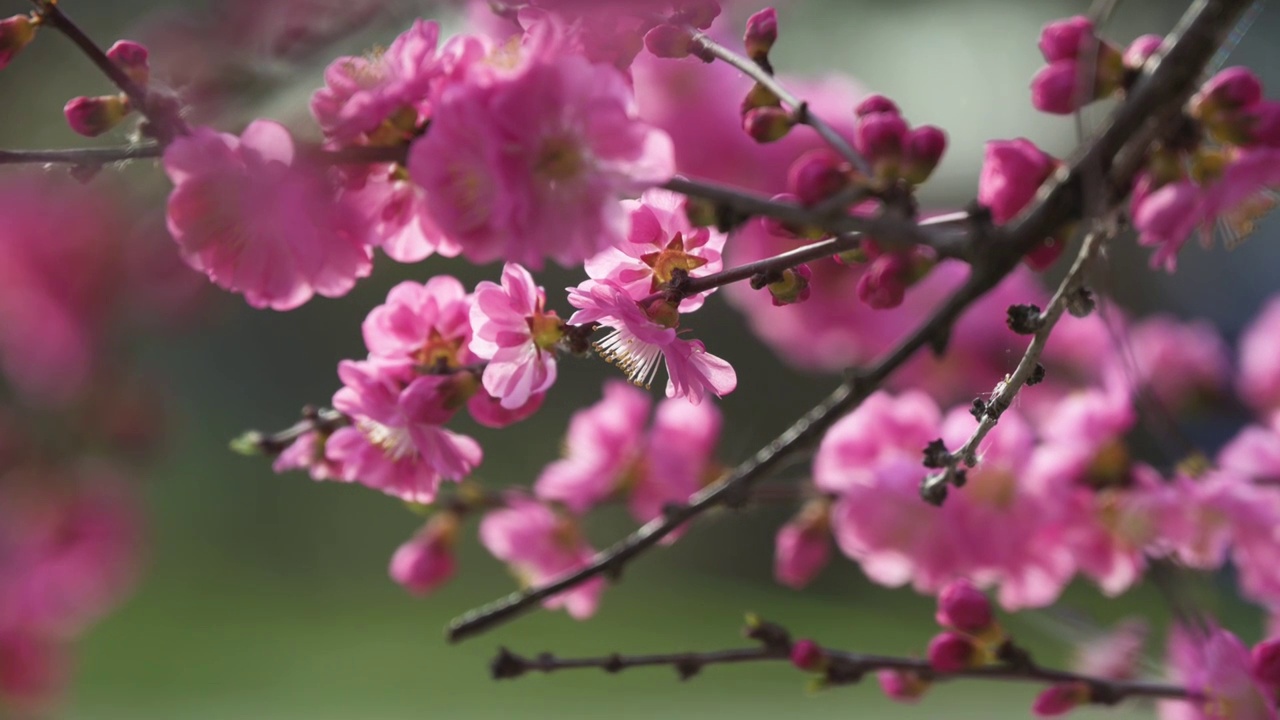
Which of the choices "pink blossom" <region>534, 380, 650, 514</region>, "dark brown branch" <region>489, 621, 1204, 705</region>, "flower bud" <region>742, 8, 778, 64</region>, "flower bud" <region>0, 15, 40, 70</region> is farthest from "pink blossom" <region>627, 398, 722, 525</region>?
"flower bud" <region>0, 15, 40, 70</region>

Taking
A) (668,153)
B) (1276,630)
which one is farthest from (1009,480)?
(668,153)

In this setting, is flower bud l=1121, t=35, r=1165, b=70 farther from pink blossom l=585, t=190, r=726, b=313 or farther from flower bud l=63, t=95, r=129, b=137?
flower bud l=63, t=95, r=129, b=137

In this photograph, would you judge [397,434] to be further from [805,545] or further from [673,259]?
[805,545]

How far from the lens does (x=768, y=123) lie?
39cm

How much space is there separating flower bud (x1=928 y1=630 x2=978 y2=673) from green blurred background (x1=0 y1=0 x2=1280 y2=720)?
49 cm

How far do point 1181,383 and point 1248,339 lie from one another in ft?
0.20

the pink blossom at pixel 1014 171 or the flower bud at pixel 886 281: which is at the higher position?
the pink blossom at pixel 1014 171

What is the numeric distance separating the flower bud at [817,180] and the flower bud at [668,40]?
0.06 m

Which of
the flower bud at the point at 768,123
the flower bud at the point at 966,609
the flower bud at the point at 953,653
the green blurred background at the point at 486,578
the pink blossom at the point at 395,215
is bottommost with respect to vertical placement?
the flower bud at the point at 953,653

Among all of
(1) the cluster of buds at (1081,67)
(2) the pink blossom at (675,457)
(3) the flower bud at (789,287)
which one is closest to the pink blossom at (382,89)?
(3) the flower bud at (789,287)

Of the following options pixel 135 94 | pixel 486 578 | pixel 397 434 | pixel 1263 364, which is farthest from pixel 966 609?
pixel 486 578

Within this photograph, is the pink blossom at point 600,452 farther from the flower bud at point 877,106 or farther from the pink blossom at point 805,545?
the flower bud at point 877,106

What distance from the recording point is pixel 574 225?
304 millimetres

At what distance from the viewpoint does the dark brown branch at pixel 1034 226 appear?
34 centimetres
